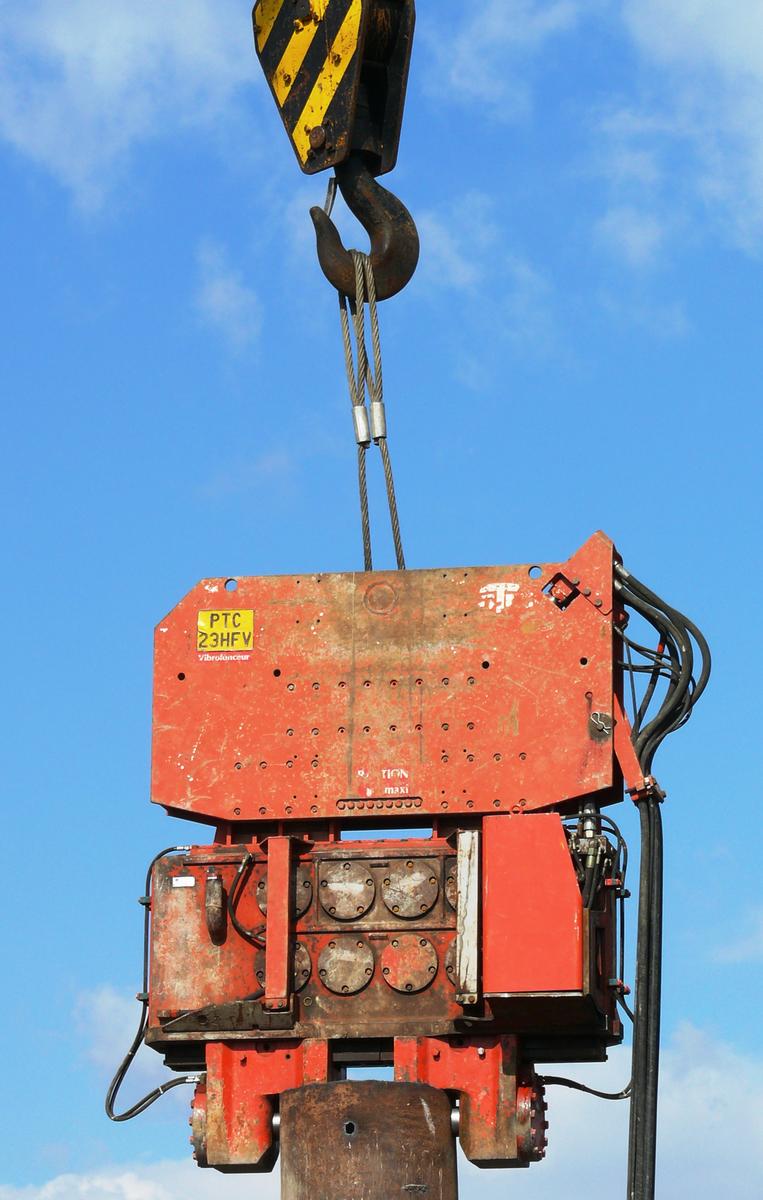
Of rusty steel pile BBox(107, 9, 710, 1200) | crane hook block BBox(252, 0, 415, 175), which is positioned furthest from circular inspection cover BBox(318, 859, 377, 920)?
crane hook block BBox(252, 0, 415, 175)

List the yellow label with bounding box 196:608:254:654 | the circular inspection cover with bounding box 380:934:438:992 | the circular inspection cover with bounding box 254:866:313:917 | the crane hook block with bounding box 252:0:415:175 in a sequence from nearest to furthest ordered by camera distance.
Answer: the circular inspection cover with bounding box 380:934:438:992
the circular inspection cover with bounding box 254:866:313:917
the yellow label with bounding box 196:608:254:654
the crane hook block with bounding box 252:0:415:175

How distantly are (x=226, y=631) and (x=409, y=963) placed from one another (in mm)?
2469

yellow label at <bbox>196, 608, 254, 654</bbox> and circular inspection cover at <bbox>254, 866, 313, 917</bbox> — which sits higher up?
yellow label at <bbox>196, 608, 254, 654</bbox>

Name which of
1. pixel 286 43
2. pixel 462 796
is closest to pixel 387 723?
pixel 462 796

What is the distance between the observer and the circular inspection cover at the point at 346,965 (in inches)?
574

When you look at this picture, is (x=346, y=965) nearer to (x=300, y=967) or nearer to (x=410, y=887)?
(x=300, y=967)

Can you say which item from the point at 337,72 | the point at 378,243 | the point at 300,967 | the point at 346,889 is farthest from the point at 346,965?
the point at 337,72

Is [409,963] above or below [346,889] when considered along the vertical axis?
below

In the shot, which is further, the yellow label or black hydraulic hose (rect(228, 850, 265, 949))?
the yellow label

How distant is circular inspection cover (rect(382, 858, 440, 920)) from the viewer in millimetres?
14656

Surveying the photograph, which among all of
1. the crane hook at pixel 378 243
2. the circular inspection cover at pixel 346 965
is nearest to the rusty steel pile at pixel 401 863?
the circular inspection cover at pixel 346 965

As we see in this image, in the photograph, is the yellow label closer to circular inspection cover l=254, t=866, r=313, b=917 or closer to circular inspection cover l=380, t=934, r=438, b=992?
circular inspection cover l=254, t=866, r=313, b=917

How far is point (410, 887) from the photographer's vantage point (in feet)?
48.2

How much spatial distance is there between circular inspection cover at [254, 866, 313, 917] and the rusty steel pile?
0.02 meters
